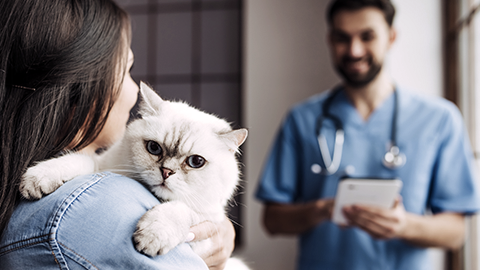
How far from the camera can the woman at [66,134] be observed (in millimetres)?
531

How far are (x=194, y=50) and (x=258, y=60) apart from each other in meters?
0.68

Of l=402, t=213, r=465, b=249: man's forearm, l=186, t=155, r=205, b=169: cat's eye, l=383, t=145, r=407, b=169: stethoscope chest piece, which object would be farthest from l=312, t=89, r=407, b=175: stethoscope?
l=186, t=155, r=205, b=169: cat's eye

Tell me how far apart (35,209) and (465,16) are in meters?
2.08

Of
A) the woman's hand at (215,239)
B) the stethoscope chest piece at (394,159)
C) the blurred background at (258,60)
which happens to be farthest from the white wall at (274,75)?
the woman's hand at (215,239)

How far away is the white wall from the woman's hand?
83.6 inches

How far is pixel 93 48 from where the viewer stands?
27.7 inches

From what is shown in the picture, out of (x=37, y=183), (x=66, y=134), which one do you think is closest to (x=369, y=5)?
(x=66, y=134)

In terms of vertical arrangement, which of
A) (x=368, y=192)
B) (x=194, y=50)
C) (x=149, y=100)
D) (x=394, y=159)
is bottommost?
(x=368, y=192)

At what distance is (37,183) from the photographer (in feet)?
2.00

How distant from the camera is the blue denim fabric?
1.71ft

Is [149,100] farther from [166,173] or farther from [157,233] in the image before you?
[157,233]

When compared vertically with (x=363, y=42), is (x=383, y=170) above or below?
below

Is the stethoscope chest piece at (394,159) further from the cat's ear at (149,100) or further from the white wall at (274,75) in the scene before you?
the white wall at (274,75)

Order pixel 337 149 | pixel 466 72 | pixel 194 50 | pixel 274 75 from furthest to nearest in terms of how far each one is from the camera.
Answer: pixel 194 50 < pixel 274 75 < pixel 466 72 < pixel 337 149
